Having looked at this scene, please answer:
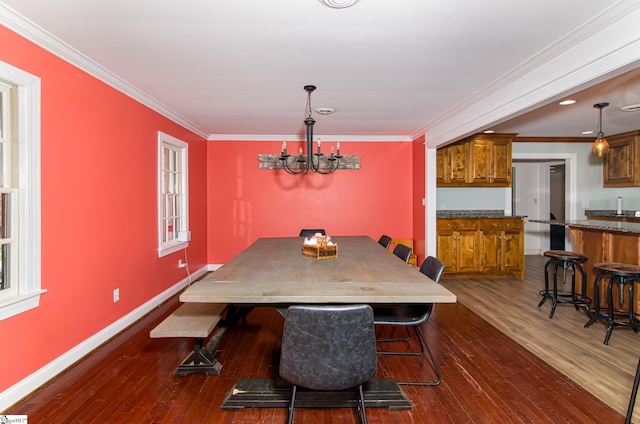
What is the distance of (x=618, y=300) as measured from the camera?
3.33m

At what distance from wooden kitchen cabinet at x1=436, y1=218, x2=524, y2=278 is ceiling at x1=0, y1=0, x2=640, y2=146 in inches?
65.3

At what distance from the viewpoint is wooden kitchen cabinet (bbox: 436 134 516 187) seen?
5156 millimetres

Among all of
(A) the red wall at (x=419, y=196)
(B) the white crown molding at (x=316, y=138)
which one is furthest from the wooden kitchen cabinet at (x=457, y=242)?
(B) the white crown molding at (x=316, y=138)

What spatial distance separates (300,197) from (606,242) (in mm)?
3934

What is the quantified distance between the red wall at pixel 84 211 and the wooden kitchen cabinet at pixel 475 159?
4006mm

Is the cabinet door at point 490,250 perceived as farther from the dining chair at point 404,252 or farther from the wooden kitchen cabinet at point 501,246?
the dining chair at point 404,252

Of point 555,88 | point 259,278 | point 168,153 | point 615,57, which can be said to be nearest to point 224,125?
point 168,153

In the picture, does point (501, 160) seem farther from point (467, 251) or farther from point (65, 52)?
point (65, 52)

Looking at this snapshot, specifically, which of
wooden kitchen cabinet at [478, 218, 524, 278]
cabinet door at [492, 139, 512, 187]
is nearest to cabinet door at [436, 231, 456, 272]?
wooden kitchen cabinet at [478, 218, 524, 278]

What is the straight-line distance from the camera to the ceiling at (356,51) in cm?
192

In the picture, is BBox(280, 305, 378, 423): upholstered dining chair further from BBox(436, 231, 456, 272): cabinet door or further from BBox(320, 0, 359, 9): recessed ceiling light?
BBox(436, 231, 456, 272): cabinet door

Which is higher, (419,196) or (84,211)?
(419,196)

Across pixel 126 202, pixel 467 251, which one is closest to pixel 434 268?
pixel 126 202

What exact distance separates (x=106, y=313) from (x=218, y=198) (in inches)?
116
